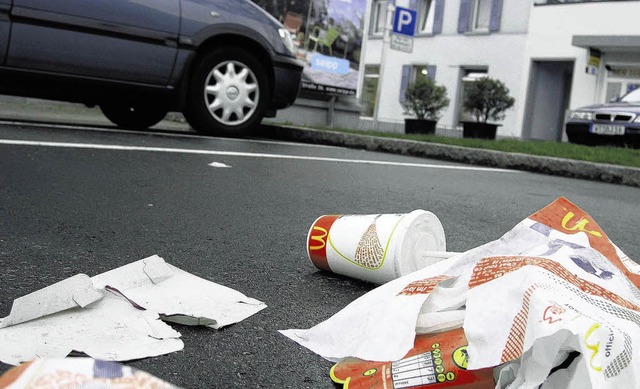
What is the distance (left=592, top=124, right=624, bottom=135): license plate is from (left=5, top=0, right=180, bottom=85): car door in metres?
7.36

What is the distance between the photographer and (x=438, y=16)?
21.6 metres

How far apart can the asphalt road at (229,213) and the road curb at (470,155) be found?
2.42 feet

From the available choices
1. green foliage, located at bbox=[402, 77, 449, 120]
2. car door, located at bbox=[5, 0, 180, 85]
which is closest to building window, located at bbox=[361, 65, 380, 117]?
green foliage, located at bbox=[402, 77, 449, 120]

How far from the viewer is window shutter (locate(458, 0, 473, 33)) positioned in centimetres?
2069

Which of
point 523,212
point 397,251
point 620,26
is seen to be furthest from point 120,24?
point 620,26

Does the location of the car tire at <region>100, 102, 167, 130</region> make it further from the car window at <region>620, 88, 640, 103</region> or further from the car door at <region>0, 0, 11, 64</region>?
the car window at <region>620, 88, 640, 103</region>

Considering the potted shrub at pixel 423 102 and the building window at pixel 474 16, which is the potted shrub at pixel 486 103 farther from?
the building window at pixel 474 16

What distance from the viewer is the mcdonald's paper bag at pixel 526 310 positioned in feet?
3.33

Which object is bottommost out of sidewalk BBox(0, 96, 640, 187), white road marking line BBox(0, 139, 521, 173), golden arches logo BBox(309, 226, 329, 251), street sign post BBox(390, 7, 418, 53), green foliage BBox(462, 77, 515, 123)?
golden arches logo BBox(309, 226, 329, 251)

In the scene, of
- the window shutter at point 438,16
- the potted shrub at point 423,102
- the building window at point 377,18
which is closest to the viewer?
the potted shrub at point 423,102

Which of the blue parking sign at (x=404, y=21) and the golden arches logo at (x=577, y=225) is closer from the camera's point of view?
the golden arches logo at (x=577, y=225)

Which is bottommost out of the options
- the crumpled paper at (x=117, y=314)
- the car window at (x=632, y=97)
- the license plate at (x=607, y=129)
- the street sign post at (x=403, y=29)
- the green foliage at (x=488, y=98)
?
the crumpled paper at (x=117, y=314)

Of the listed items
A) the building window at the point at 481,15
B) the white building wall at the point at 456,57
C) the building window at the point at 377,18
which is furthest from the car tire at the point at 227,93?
the building window at the point at 377,18

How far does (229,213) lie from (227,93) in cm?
369
